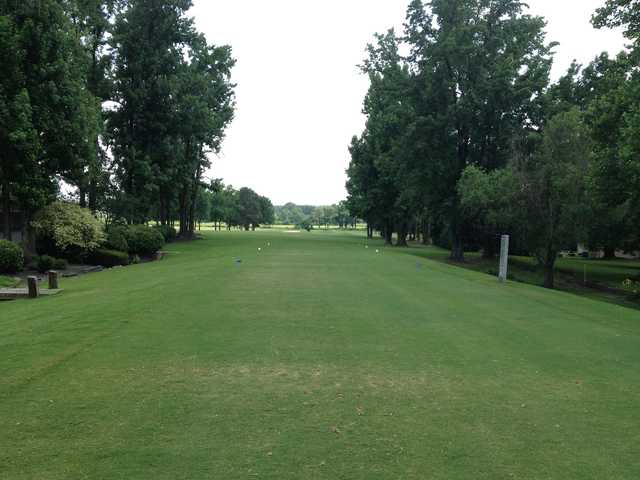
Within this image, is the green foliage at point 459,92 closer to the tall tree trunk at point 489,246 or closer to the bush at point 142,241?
the tall tree trunk at point 489,246

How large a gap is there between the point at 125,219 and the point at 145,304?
2727cm

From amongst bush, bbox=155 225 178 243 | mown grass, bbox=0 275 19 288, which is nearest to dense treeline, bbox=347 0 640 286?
bush, bbox=155 225 178 243

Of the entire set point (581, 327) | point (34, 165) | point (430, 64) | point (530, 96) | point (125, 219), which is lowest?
point (581, 327)

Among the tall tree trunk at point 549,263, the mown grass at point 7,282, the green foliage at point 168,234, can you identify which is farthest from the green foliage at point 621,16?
the green foliage at point 168,234

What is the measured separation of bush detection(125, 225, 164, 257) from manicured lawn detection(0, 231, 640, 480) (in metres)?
18.6

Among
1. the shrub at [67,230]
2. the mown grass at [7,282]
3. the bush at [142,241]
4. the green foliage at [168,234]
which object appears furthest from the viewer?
the green foliage at [168,234]

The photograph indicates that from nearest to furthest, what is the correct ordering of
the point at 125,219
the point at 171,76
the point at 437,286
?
the point at 437,286 → the point at 125,219 → the point at 171,76

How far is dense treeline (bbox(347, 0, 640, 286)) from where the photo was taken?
2545cm

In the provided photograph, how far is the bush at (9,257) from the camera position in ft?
66.9

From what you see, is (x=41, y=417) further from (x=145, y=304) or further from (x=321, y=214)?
(x=321, y=214)

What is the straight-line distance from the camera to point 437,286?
1709 centimetres

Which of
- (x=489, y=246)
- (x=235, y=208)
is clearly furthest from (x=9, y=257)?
(x=235, y=208)

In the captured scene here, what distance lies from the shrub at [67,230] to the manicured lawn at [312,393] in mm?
14390

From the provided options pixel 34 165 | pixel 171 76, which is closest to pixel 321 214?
pixel 171 76
